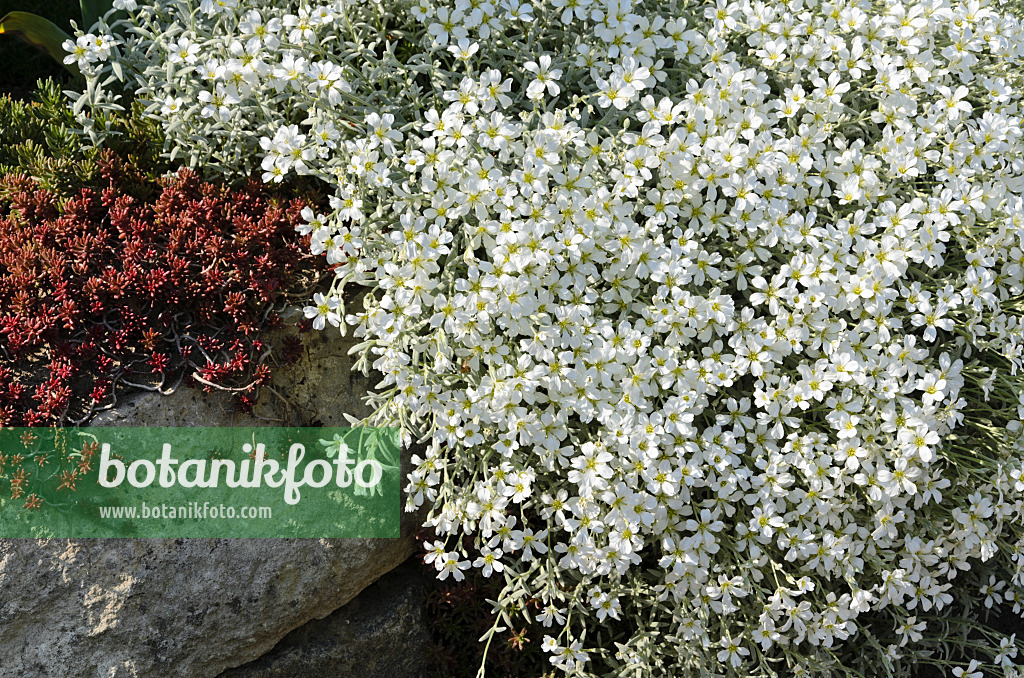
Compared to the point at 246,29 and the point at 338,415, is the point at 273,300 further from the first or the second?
the point at 246,29

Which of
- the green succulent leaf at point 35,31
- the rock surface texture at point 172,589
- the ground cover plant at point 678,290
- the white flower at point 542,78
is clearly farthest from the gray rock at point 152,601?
the green succulent leaf at point 35,31

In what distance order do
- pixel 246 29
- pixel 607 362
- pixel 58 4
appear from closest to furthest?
1. pixel 607 362
2. pixel 246 29
3. pixel 58 4

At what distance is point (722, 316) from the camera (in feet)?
8.45

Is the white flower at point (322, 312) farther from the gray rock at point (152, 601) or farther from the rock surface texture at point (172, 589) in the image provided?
the gray rock at point (152, 601)

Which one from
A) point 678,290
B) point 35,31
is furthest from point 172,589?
point 35,31

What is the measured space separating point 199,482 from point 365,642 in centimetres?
85

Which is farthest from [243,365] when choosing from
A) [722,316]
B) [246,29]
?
[722,316]

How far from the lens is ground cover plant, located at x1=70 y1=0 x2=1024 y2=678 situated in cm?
253

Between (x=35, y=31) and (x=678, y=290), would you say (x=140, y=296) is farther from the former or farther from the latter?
(x=678, y=290)

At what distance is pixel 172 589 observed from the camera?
104 inches

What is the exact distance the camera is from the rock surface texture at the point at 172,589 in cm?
256

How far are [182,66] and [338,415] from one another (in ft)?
4.73

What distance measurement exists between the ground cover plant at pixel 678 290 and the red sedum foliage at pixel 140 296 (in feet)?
0.91

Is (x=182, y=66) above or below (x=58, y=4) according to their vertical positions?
above
